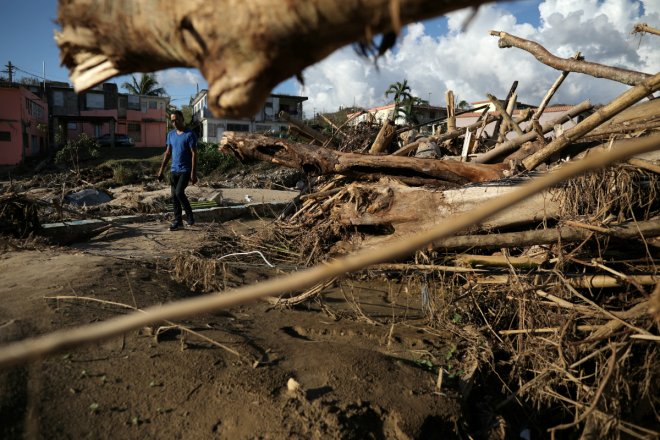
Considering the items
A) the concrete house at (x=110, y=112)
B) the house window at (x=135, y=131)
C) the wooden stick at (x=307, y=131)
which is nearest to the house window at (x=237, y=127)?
the concrete house at (x=110, y=112)

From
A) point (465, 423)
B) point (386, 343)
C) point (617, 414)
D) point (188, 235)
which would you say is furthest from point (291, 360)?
point (188, 235)

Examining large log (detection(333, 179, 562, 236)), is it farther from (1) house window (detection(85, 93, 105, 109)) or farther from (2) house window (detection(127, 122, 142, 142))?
(1) house window (detection(85, 93, 105, 109))

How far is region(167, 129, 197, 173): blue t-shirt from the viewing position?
738cm

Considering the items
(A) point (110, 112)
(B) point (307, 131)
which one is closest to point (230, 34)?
(B) point (307, 131)

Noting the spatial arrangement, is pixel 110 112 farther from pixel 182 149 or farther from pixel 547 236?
pixel 547 236

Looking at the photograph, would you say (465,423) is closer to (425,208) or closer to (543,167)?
(425,208)

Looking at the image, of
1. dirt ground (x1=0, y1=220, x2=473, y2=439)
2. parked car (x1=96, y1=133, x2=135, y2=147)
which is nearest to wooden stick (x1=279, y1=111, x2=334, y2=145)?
dirt ground (x1=0, y1=220, x2=473, y2=439)

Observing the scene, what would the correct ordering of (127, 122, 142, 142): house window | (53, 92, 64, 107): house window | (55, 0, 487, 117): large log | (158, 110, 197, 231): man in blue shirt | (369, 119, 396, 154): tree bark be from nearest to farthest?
1. (55, 0, 487, 117): large log
2. (369, 119, 396, 154): tree bark
3. (158, 110, 197, 231): man in blue shirt
4. (53, 92, 64, 107): house window
5. (127, 122, 142, 142): house window

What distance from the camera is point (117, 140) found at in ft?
126

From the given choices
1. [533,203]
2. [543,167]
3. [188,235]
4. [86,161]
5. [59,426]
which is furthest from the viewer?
[86,161]

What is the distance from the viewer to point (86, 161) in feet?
101

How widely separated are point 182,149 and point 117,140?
115 ft

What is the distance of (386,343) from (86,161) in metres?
31.8

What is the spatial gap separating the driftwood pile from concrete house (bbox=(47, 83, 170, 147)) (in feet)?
136
